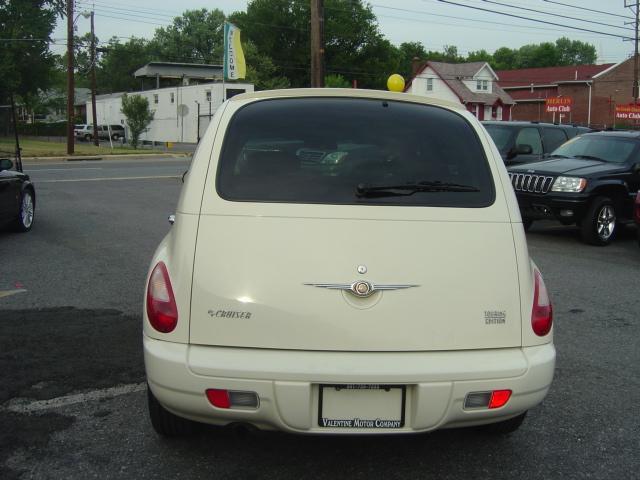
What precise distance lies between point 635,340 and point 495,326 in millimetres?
3084

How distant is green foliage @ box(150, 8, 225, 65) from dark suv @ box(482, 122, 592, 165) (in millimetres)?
96255

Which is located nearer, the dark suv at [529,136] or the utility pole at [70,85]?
the dark suv at [529,136]

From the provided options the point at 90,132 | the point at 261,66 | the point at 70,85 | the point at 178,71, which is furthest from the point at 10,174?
the point at 261,66

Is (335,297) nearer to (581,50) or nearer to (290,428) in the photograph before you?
(290,428)

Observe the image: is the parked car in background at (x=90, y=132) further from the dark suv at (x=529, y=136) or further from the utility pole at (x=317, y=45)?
the dark suv at (x=529, y=136)

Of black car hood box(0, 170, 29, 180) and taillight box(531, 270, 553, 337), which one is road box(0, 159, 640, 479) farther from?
black car hood box(0, 170, 29, 180)

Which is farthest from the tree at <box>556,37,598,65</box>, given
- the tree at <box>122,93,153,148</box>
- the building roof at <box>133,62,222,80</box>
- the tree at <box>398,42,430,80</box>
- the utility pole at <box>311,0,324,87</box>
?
the utility pole at <box>311,0,324,87</box>

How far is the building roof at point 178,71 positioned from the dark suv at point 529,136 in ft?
196

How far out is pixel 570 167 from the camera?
1056 cm

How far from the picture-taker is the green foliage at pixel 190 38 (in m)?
107

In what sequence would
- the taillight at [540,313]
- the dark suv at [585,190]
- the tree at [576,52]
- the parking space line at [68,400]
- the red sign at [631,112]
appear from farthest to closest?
the tree at [576,52] → the red sign at [631,112] → the dark suv at [585,190] → the parking space line at [68,400] → the taillight at [540,313]

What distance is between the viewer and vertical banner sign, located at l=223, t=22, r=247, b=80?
32.3 m

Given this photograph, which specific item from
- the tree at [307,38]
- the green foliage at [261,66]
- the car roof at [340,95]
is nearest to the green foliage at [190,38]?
the tree at [307,38]

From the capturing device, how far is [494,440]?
141 inches
